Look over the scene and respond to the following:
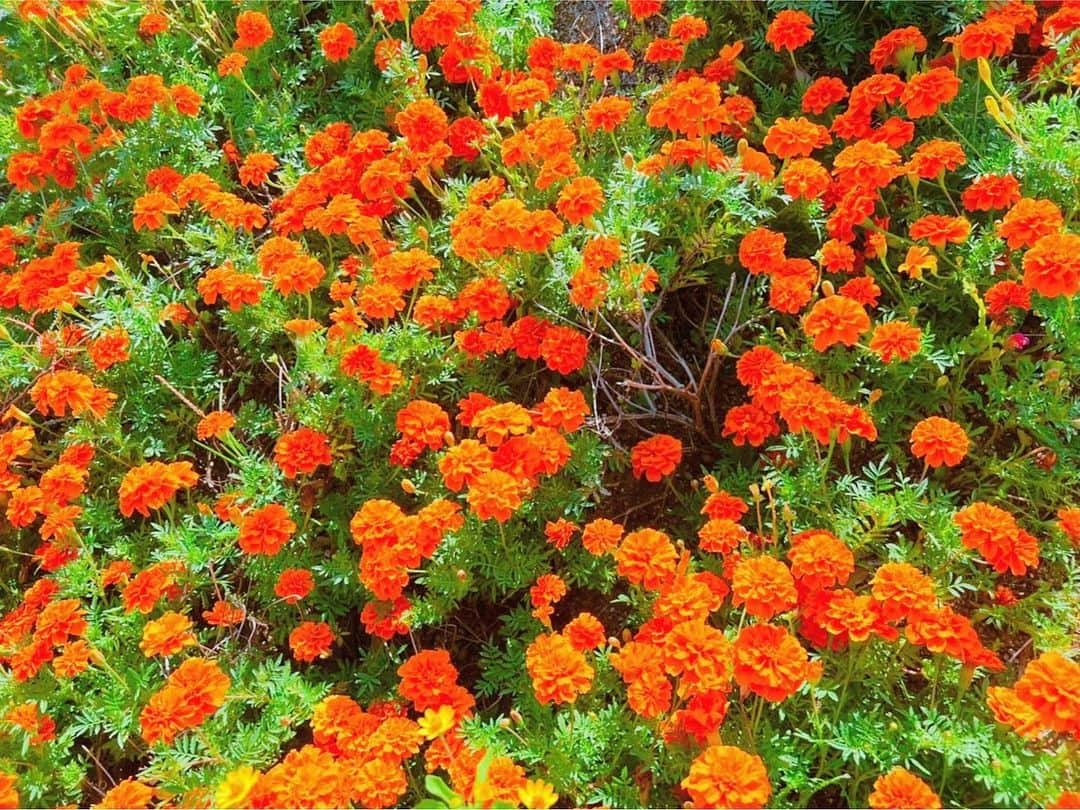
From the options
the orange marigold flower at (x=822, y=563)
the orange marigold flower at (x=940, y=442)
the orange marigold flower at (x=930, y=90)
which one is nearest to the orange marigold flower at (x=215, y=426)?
the orange marigold flower at (x=822, y=563)

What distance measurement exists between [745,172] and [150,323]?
1.92m

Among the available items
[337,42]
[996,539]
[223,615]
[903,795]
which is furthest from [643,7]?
[903,795]

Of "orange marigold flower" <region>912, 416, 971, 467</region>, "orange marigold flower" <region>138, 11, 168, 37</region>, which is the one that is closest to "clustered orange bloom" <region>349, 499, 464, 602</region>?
"orange marigold flower" <region>912, 416, 971, 467</region>

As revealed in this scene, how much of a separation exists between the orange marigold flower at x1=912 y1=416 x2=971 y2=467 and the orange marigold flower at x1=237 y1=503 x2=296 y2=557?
1.54 metres

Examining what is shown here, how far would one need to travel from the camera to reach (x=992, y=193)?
219 cm

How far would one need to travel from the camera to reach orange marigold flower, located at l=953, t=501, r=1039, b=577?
5.55ft

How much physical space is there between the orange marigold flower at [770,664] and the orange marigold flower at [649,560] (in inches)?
10.0

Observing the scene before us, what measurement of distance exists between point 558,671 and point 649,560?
31cm

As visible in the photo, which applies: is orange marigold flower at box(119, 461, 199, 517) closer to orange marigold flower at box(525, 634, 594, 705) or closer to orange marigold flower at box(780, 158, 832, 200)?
orange marigold flower at box(525, 634, 594, 705)

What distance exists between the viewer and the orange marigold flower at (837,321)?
1.99 metres

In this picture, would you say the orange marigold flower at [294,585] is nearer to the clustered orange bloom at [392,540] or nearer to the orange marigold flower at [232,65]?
the clustered orange bloom at [392,540]

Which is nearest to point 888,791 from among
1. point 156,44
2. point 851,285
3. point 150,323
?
point 851,285

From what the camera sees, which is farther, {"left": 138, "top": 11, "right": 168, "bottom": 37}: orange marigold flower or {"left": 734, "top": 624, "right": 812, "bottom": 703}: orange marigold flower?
{"left": 138, "top": 11, "right": 168, "bottom": 37}: orange marigold flower

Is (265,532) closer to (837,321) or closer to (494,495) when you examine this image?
(494,495)
